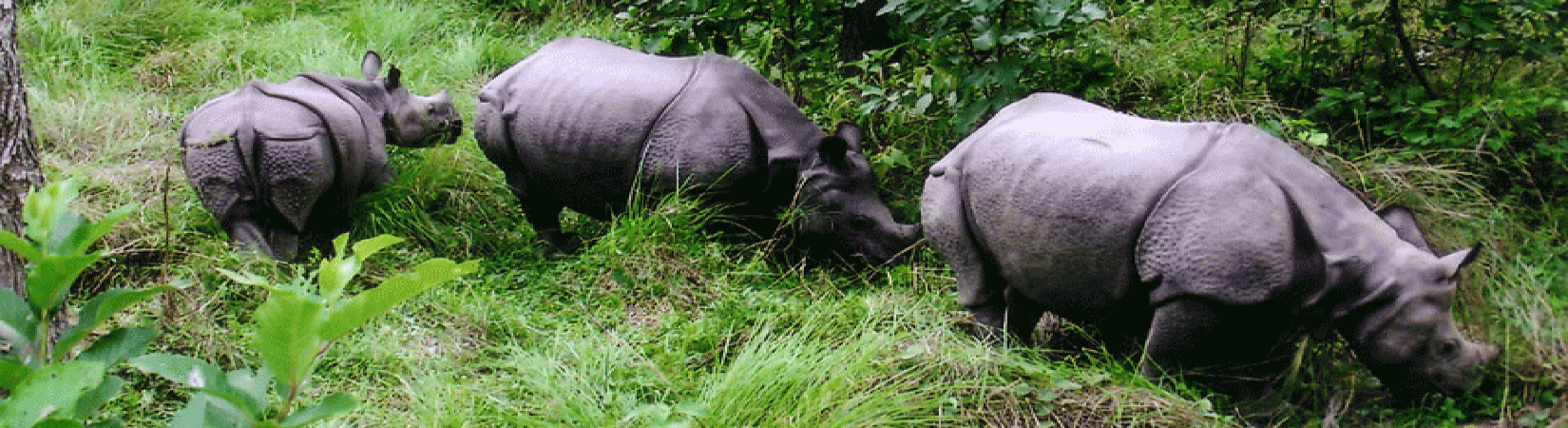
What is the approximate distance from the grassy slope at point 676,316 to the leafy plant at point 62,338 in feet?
7.24

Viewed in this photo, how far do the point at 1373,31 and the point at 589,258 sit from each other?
3.65 metres

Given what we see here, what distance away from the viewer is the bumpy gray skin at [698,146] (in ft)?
17.3

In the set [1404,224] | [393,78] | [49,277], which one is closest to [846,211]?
[1404,224]

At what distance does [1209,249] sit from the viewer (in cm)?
344

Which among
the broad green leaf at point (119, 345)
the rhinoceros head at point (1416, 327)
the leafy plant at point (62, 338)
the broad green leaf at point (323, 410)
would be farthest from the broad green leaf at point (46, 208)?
the rhinoceros head at point (1416, 327)

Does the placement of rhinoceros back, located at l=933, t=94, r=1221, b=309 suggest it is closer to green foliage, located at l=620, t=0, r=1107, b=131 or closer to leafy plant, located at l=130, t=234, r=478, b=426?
green foliage, located at l=620, t=0, r=1107, b=131

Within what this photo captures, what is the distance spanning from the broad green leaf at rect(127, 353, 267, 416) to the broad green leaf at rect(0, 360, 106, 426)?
0.16 ft

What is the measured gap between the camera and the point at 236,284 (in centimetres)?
523

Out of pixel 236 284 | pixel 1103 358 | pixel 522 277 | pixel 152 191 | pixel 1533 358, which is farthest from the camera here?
pixel 152 191

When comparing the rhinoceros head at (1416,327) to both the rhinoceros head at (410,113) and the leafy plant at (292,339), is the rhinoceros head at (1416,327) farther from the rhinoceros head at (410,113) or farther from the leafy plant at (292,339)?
the rhinoceros head at (410,113)

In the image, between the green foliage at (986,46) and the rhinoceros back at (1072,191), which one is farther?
the green foliage at (986,46)

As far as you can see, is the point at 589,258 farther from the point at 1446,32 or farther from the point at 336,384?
the point at 1446,32

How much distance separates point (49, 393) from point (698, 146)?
4.07 m

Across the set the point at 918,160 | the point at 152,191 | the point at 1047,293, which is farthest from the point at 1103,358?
the point at 152,191
